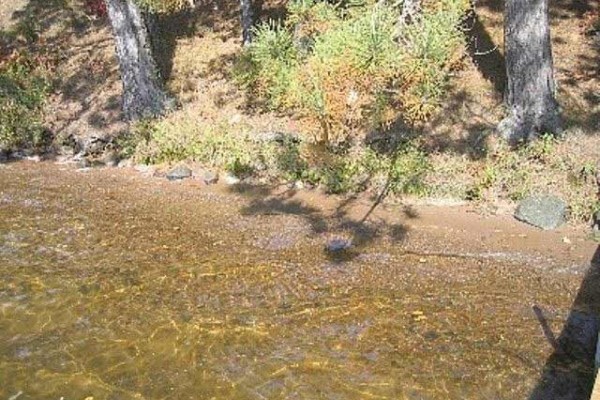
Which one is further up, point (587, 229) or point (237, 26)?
point (237, 26)

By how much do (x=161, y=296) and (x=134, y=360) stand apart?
138 centimetres

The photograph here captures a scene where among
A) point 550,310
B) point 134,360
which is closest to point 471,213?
point 550,310

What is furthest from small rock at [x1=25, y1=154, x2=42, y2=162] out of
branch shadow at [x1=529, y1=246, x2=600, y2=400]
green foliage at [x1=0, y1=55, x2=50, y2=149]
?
branch shadow at [x1=529, y1=246, x2=600, y2=400]

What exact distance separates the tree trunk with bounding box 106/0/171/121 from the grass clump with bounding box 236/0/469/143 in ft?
6.71

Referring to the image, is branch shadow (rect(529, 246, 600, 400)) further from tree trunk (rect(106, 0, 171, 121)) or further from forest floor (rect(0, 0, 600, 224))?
tree trunk (rect(106, 0, 171, 121))

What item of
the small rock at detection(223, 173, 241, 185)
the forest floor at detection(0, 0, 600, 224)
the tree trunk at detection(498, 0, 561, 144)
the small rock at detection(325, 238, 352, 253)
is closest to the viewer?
the small rock at detection(325, 238, 352, 253)

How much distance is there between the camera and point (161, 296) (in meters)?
8.05

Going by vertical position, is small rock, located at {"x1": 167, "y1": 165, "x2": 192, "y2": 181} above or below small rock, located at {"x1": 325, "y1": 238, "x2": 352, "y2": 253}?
above

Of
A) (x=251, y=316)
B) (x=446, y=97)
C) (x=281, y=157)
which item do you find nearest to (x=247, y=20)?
(x=281, y=157)

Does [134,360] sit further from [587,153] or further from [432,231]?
[587,153]

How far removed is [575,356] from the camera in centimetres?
661

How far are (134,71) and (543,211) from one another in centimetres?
970

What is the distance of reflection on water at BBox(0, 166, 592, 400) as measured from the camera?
6.37 m

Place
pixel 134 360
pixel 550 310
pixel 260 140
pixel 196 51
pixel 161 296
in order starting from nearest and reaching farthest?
pixel 134 360, pixel 550 310, pixel 161 296, pixel 260 140, pixel 196 51
